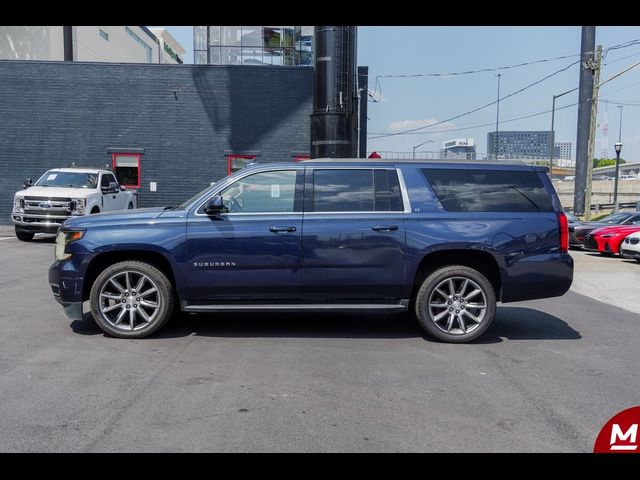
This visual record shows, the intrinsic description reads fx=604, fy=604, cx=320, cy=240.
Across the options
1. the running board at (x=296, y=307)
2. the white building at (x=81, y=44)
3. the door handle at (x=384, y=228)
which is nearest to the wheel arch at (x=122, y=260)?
the running board at (x=296, y=307)

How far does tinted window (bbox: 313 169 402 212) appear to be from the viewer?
6492mm

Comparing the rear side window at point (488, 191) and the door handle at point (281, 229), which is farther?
the rear side window at point (488, 191)

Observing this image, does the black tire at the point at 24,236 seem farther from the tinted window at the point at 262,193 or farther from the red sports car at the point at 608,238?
the red sports car at the point at 608,238

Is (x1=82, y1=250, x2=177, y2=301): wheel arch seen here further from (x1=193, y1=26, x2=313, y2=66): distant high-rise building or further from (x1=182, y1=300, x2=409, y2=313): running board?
(x1=193, y1=26, x2=313, y2=66): distant high-rise building

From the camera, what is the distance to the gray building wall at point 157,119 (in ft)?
76.3

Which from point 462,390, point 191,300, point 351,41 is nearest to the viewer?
point 462,390

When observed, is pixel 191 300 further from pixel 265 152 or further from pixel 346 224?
pixel 265 152

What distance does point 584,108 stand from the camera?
1065 inches

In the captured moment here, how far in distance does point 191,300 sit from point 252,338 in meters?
0.77

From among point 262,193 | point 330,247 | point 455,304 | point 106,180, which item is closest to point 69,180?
point 106,180

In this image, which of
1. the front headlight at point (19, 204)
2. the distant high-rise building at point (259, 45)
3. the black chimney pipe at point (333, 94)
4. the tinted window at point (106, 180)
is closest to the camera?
the black chimney pipe at point (333, 94)

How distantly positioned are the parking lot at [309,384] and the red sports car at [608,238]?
937 centimetres
